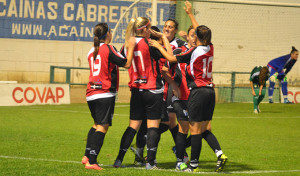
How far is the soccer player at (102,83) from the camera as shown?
673cm

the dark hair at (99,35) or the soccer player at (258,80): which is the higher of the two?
the dark hair at (99,35)

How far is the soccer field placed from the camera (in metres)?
7.12

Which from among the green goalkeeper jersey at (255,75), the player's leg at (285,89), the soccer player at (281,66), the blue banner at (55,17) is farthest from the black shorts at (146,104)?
the blue banner at (55,17)

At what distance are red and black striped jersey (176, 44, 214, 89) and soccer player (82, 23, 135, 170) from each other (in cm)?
74

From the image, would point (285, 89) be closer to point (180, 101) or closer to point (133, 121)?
point (180, 101)

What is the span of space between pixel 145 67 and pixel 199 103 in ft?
2.78

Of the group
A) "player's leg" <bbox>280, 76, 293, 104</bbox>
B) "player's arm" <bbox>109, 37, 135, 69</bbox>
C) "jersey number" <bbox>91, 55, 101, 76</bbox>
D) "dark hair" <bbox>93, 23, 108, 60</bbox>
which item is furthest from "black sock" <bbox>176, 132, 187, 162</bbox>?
"player's leg" <bbox>280, 76, 293, 104</bbox>

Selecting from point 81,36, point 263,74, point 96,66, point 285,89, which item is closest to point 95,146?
point 96,66

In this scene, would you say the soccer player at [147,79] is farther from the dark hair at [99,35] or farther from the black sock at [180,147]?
the black sock at [180,147]

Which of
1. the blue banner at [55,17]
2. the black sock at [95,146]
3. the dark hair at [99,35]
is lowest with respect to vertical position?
the black sock at [95,146]

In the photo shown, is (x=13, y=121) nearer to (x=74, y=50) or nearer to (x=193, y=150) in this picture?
(x=193, y=150)

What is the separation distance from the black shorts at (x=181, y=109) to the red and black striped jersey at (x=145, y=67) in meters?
0.58

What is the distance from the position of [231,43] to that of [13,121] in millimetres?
13818

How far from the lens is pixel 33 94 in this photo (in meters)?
19.3
